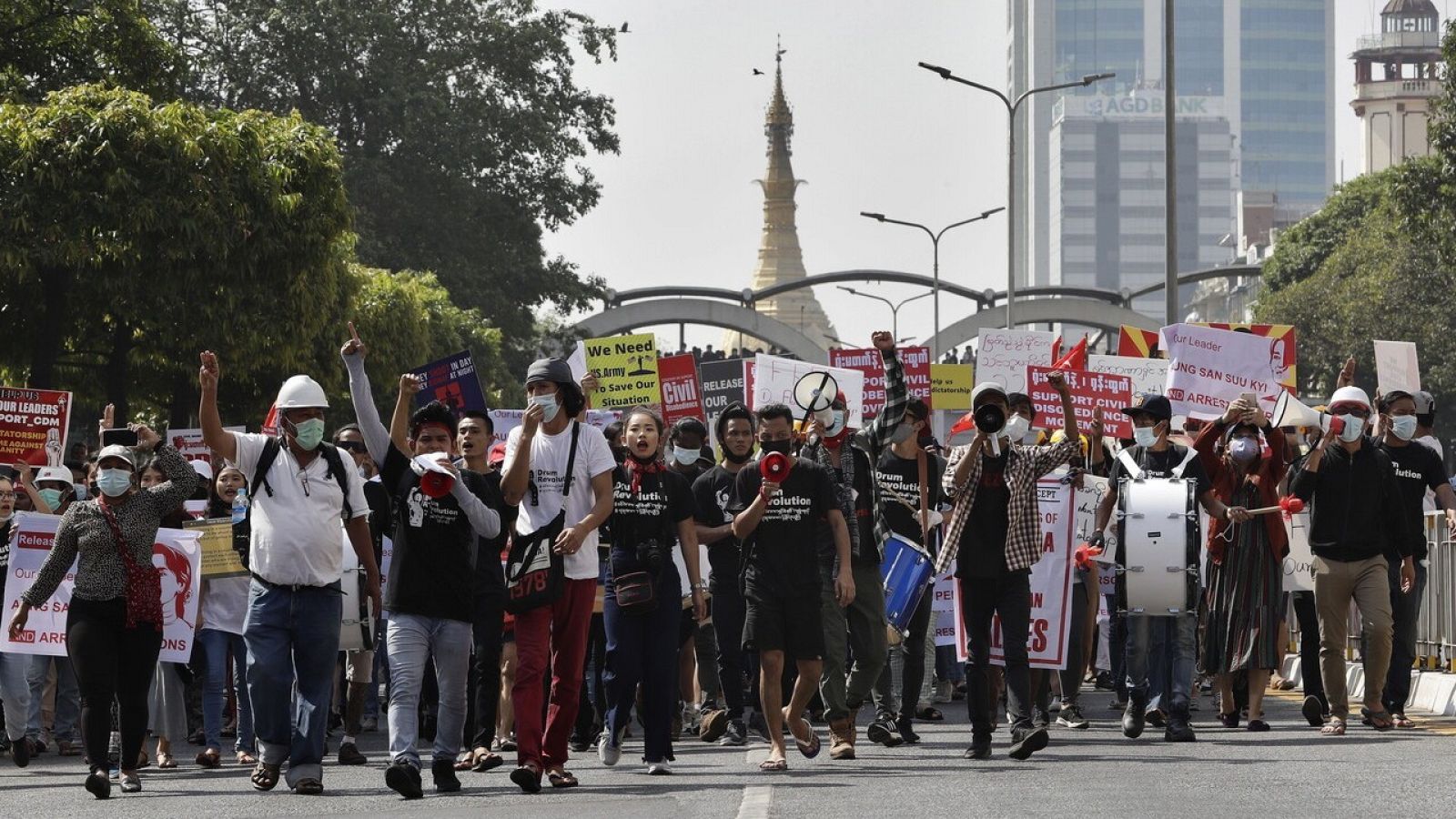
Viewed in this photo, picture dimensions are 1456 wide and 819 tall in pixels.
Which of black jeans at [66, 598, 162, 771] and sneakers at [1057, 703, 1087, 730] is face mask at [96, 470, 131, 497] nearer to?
black jeans at [66, 598, 162, 771]

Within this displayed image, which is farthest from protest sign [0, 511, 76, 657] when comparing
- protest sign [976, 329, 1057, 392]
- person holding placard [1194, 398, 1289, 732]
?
protest sign [976, 329, 1057, 392]

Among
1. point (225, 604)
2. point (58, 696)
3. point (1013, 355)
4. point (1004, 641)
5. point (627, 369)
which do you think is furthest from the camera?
point (627, 369)

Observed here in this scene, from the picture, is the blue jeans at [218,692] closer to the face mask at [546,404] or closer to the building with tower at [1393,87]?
the face mask at [546,404]

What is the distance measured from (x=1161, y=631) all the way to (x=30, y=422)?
8686mm

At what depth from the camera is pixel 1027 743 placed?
11539mm

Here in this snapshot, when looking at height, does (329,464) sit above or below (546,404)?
below

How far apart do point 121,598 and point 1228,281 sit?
172m

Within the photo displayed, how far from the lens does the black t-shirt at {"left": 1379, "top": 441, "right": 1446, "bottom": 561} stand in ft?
44.2

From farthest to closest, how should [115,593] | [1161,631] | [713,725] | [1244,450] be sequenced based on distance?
[713,725], [1244,450], [1161,631], [115,593]

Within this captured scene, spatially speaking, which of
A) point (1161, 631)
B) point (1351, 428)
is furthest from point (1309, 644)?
point (1161, 631)

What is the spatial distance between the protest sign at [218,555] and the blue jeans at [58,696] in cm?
131

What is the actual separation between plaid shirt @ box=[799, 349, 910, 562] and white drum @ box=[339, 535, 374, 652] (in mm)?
2904

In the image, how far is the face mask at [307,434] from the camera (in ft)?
35.3

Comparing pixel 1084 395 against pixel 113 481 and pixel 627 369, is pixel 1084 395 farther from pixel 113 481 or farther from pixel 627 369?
pixel 113 481
